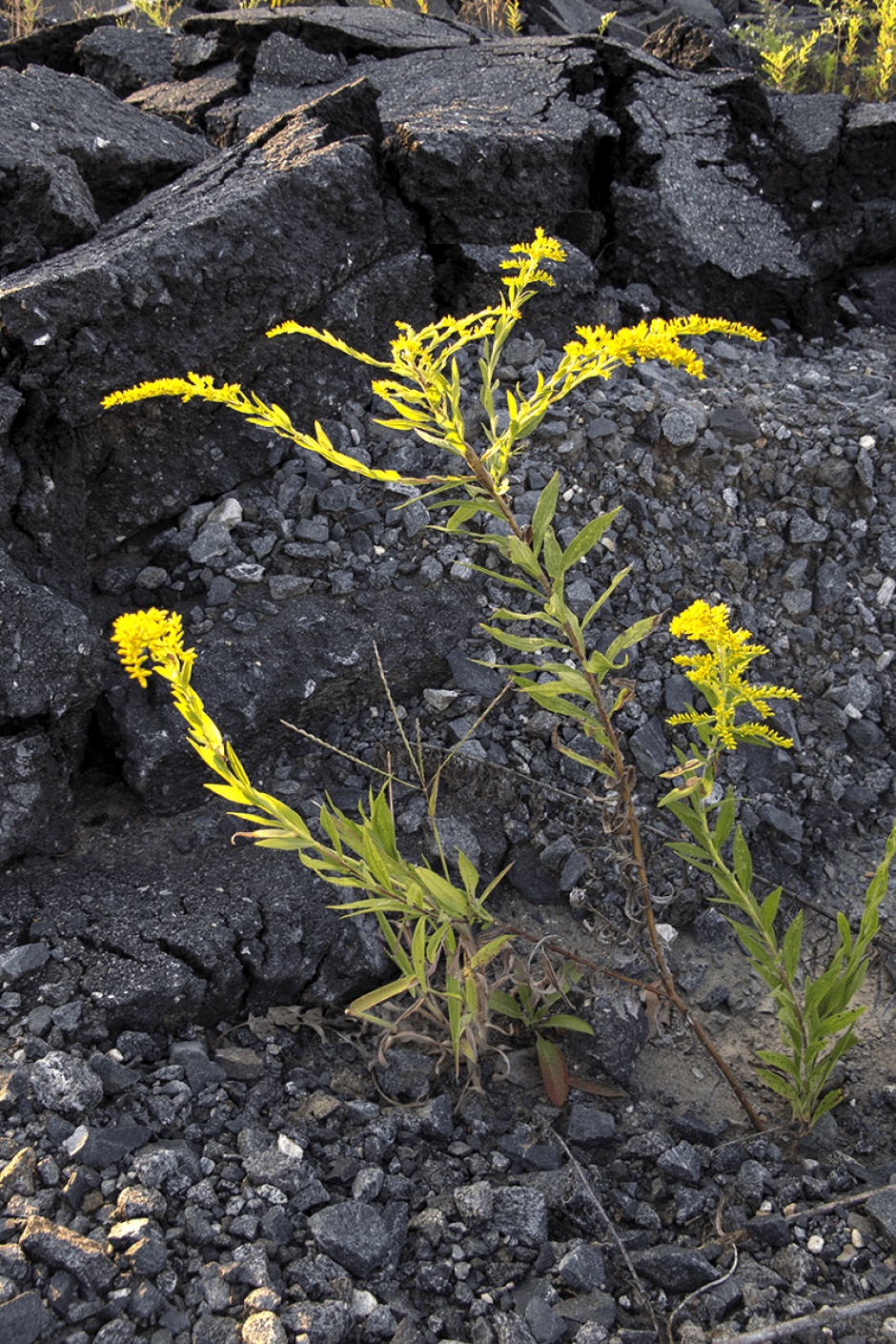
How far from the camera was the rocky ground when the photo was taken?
140cm

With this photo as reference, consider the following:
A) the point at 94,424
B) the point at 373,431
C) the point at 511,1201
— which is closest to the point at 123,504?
the point at 94,424

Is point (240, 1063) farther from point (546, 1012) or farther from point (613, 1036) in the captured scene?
point (613, 1036)

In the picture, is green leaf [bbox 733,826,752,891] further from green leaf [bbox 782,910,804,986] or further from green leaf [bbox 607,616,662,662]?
green leaf [bbox 607,616,662,662]

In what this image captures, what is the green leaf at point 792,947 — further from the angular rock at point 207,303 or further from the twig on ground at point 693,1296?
the angular rock at point 207,303

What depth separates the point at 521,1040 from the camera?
197 centimetres

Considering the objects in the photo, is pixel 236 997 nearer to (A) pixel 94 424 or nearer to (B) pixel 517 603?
(B) pixel 517 603

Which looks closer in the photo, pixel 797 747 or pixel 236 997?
pixel 236 997

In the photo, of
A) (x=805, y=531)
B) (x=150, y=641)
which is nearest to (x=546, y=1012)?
(x=150, y=641)

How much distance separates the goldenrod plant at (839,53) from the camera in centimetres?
478

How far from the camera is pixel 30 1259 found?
1.31 metres

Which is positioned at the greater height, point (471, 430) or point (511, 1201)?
point (471, 430)

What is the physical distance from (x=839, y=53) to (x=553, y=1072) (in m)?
6.47

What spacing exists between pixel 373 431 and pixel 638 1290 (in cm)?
247

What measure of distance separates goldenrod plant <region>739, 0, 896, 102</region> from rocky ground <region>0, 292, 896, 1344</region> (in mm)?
2678
